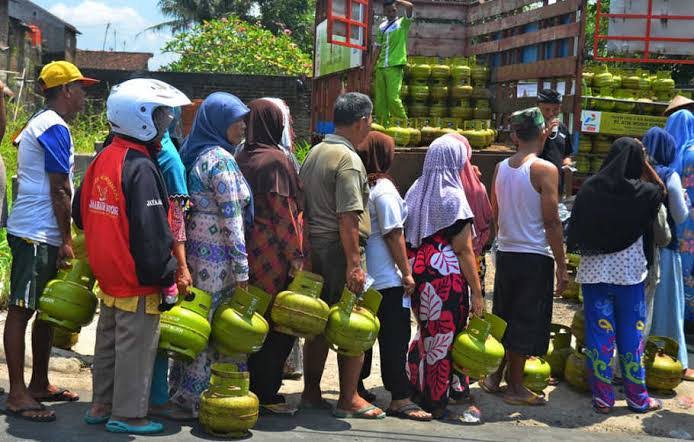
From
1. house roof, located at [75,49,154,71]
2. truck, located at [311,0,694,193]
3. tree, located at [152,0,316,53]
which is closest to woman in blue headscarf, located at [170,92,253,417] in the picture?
truck, located at [311,0,694,193]

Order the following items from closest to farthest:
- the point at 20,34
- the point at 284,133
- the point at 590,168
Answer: the point at 284,133 → the point at 590,168 → the point at 20,34

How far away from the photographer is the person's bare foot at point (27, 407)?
4.87 metres

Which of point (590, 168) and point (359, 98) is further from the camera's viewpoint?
point (590, 168)

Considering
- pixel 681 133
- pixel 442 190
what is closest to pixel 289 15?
pixel 681 133

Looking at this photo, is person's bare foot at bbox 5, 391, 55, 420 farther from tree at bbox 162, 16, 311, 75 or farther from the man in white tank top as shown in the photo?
tree at bbox 162, 16, 311, 75

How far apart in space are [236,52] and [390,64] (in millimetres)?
19181

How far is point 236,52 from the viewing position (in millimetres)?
28047

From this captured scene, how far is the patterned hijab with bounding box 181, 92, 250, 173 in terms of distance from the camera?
497 cm

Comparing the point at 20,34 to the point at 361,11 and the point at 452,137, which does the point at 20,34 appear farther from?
the point at 452,137

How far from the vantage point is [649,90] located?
11656 mm

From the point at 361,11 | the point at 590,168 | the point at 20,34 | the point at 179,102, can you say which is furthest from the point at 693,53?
the point at 20,34

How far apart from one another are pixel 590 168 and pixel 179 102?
739 centimetres

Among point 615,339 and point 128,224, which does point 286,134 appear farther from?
point 615,339

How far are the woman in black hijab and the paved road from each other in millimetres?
481
